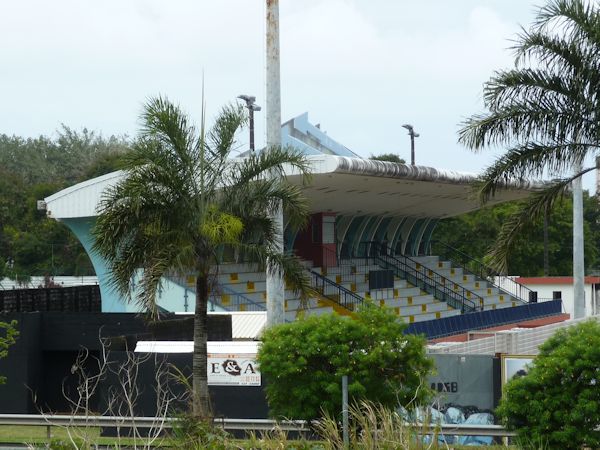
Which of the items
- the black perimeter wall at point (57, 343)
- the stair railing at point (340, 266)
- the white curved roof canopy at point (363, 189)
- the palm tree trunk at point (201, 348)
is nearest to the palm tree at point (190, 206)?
the palm tree trunk at point (201, 348)

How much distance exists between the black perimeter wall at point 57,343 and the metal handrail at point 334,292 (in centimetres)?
1250

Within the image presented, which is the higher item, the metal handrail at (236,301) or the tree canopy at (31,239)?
the tree canopy at (31,239)

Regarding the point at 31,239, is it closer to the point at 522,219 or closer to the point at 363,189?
the point at 363,189

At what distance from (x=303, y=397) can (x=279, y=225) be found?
13.5 ft

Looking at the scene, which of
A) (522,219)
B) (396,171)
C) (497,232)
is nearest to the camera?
(522,219)

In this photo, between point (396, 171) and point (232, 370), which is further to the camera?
point (396, 171)

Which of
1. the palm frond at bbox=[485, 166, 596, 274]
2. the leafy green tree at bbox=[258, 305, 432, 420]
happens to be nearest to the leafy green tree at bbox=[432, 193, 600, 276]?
the palm frond at bbox=[485, 166, 596, 274]

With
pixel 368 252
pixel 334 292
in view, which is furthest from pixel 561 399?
pixel 368 252

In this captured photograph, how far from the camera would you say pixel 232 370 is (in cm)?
1970

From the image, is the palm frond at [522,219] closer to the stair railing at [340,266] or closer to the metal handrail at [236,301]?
the metal handrail at [236,301]

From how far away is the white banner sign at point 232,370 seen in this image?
64.1 feet

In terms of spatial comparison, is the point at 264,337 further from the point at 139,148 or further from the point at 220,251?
the point at 139,148

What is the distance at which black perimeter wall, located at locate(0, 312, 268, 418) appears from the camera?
23156mm

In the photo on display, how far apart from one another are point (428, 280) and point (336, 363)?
99.9 feet
